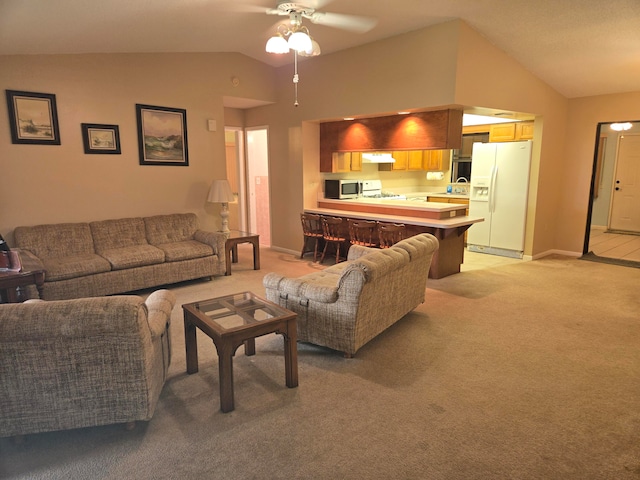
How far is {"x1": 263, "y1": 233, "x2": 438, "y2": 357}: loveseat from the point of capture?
2.96 m

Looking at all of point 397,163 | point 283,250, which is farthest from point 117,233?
point 397,163

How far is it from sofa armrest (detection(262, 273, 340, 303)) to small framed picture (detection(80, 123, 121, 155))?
3070mm

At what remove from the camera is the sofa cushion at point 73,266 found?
4066mm

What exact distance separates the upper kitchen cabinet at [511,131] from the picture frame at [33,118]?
6392 millimetres

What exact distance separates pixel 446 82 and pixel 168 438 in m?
4.33

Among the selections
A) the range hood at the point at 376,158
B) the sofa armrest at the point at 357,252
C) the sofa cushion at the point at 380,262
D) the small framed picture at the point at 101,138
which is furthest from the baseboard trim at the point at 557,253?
the small framed picture at the point at 101,138

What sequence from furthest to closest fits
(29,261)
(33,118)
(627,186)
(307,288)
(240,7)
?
(627,186), (33,118), (240,7), (29,261), (307,288)

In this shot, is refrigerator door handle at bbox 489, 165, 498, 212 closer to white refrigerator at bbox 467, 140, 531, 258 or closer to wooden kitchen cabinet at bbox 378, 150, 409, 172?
white refrigerator at bbox 467, 140, 531, 258

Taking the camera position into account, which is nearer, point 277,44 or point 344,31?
point 277,44

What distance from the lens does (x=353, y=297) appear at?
295cm

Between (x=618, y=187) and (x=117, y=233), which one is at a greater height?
(x=618, y=187)

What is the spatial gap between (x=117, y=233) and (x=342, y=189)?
332 centimetres

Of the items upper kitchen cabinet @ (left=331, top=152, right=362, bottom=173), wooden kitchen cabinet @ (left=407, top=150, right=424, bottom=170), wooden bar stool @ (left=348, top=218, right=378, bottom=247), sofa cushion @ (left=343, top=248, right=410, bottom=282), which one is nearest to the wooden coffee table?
sofa cushion @ (left=343, top=248, right=410, bottom=282)

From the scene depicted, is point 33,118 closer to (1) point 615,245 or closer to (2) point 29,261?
(2) point 29,261
